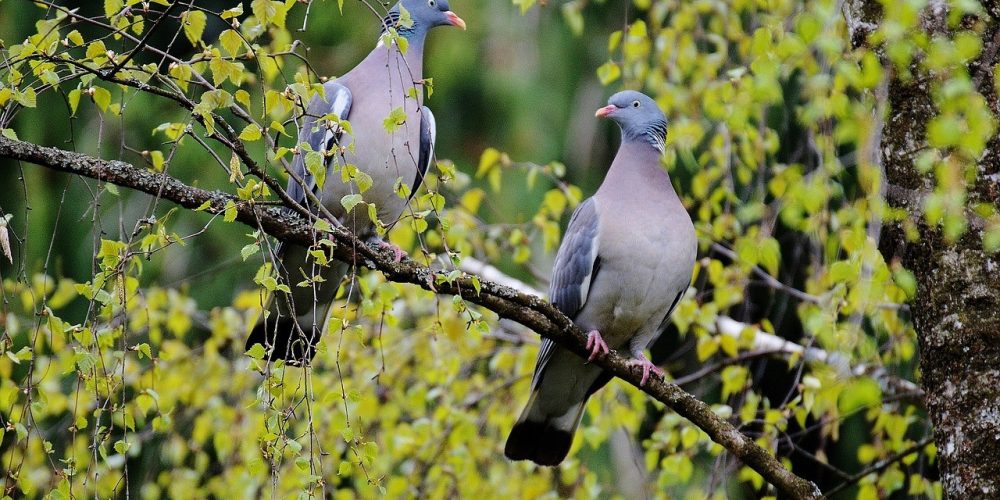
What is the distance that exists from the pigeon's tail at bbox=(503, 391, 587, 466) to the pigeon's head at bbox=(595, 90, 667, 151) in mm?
923

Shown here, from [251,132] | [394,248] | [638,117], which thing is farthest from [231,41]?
[638,117]

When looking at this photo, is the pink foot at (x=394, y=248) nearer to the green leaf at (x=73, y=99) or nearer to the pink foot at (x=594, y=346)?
the pink foot at (x=594, y=346)

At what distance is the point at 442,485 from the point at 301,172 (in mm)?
1238

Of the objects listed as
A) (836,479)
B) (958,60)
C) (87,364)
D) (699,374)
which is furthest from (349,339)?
(836,479)

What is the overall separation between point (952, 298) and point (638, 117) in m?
1.52

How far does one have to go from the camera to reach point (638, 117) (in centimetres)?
366

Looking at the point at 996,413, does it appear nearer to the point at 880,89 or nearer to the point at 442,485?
the point at 880,89

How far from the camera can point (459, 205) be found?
4.46m

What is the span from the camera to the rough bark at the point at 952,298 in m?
2.28

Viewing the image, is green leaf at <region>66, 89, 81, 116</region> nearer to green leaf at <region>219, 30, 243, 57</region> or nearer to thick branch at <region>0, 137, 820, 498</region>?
thick branch at <region>0, 137, 820, 498</region>

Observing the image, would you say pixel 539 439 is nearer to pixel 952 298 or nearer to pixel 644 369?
pixel 644 369

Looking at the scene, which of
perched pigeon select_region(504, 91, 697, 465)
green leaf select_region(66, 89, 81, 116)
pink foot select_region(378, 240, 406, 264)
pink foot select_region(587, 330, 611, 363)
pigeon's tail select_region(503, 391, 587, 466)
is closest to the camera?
green leaf select_region(66, 89, 81, 116)

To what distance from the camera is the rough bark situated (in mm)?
2275

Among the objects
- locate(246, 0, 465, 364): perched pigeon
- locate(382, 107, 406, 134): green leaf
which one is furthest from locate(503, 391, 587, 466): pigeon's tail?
locate(382, 107, 406, 134): green leaf
